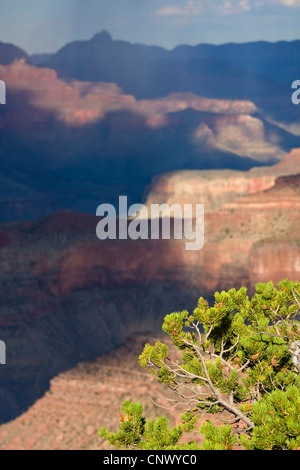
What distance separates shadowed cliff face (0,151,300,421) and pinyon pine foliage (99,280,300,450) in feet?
277

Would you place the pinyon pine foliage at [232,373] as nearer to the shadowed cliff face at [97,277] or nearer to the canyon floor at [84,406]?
the canyon floor at [84,406]

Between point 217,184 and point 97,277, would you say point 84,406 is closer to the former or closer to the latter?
point 97,277

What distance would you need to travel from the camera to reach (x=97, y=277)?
13200 centimetres

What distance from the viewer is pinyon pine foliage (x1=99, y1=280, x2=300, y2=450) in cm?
2734

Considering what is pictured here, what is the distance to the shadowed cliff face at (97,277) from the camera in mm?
122375

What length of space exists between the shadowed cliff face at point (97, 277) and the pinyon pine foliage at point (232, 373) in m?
84.5

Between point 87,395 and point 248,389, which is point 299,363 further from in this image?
point 87,395

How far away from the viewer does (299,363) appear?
30.5 meters

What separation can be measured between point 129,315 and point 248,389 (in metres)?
102

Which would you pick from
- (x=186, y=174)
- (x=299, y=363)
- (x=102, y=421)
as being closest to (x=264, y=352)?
(x=299, y=363)

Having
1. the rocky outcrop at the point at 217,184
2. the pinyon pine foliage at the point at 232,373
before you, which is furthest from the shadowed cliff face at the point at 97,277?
the pinyon pine foliage at the point at 232,373

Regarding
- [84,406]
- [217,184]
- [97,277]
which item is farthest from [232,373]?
[217,184]

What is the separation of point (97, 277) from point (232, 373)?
10267cm

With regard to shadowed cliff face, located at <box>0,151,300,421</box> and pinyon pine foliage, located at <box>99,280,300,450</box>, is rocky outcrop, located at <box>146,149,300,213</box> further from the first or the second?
pinyon pine foliage, located at <box>99,280,300,450</box>
